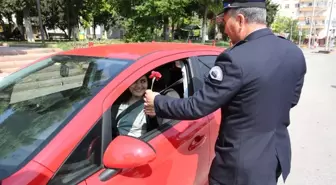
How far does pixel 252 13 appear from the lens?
169 centimetres

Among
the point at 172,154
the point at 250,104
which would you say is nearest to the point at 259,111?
the point at 250,104

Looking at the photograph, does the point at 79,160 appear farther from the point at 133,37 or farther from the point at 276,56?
the point at 133,37

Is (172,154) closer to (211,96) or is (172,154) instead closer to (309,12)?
(211,96)

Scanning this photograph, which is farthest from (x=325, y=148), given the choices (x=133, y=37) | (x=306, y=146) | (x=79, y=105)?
(x=133, y=37)

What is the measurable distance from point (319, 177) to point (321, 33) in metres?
89.3

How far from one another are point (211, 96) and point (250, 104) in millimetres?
220

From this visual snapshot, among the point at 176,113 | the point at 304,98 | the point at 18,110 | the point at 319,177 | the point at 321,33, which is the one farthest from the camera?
the point at 321,33

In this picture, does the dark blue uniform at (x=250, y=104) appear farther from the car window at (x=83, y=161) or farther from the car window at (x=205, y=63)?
the car window at (x=205, y=63)

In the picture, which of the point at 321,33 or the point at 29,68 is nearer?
the point at 29,68

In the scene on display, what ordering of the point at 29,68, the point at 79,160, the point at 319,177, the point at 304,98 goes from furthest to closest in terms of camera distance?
the point at 304,98, the point at 319,177, the point at 29,68, the point at 79,160

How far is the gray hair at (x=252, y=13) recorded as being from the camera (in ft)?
5.52

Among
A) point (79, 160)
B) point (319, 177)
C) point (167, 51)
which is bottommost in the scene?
point (319, 177)

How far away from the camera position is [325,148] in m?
4.96

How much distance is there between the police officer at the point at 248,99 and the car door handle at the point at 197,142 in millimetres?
446
